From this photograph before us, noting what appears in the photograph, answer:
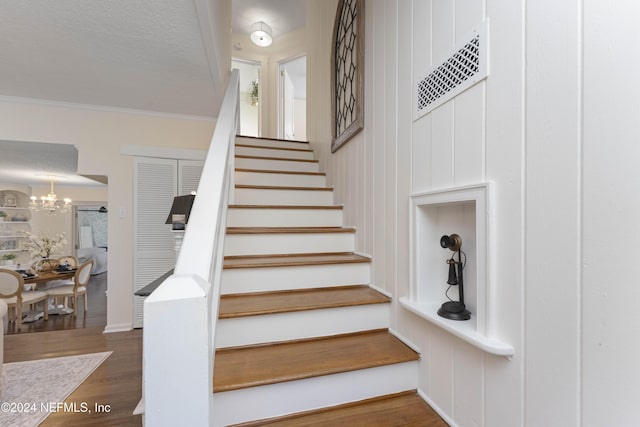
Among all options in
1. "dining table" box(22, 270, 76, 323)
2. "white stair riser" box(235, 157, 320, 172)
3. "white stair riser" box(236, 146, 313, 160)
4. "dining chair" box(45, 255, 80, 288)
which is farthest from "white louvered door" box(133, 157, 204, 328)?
"dining chair" box(45, 255, 80, 288)

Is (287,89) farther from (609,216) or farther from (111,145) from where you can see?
(609,216)

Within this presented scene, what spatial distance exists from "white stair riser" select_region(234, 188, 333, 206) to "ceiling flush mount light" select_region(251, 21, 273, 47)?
3.68 metres

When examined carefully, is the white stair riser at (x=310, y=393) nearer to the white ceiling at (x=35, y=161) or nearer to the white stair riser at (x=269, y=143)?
the white stair riser at (x=269, y=143)

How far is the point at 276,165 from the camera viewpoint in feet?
9.58

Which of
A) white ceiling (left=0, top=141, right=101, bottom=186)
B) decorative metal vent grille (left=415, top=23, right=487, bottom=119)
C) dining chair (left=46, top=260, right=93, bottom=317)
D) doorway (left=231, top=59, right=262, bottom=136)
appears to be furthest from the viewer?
doorway (left=231, top=59, right=262, bottom=136)

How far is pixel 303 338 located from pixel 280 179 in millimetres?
1595

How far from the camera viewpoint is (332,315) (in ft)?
4.75

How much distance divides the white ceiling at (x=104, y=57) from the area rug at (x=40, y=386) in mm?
2437

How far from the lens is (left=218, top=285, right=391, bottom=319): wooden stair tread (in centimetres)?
135

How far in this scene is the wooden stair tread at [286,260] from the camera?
162cm

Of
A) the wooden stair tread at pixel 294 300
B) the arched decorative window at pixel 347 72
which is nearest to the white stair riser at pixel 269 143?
the arched decorative window at pixel 347 72

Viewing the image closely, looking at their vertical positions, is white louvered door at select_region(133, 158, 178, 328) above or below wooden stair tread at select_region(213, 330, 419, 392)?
above

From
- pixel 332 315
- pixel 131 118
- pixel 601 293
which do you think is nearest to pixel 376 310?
pixel 332 315

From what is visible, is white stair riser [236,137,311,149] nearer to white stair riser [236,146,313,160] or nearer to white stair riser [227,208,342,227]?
white stair riser [236,146,313,160]
